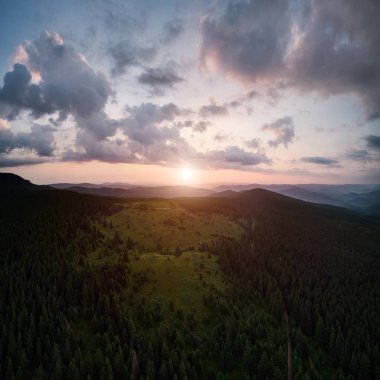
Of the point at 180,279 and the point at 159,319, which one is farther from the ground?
the point at 180,279

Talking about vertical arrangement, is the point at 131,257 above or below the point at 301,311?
above

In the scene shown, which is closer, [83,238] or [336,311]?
[336,311]

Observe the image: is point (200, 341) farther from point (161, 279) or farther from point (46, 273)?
point (46, 273)

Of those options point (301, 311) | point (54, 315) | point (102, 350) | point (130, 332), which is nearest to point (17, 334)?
point (54, 315)

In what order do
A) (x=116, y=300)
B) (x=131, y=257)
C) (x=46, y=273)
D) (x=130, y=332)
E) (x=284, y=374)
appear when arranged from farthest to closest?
(x=131, y=257), (x=46, y=273), (x=116, y=300), (x=130, y=332), (x=284, y=374)

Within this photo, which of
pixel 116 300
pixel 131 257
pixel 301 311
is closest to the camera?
pixel 116 300

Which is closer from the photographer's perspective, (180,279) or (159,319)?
(159,319)

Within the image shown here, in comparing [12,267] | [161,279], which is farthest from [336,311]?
[12,267]

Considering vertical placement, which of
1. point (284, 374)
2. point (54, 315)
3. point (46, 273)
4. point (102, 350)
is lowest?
point (284, 374)

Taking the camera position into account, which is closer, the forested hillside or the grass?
the forested hillside

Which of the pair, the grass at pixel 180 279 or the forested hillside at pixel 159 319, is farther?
the grass at pixel 180 279
